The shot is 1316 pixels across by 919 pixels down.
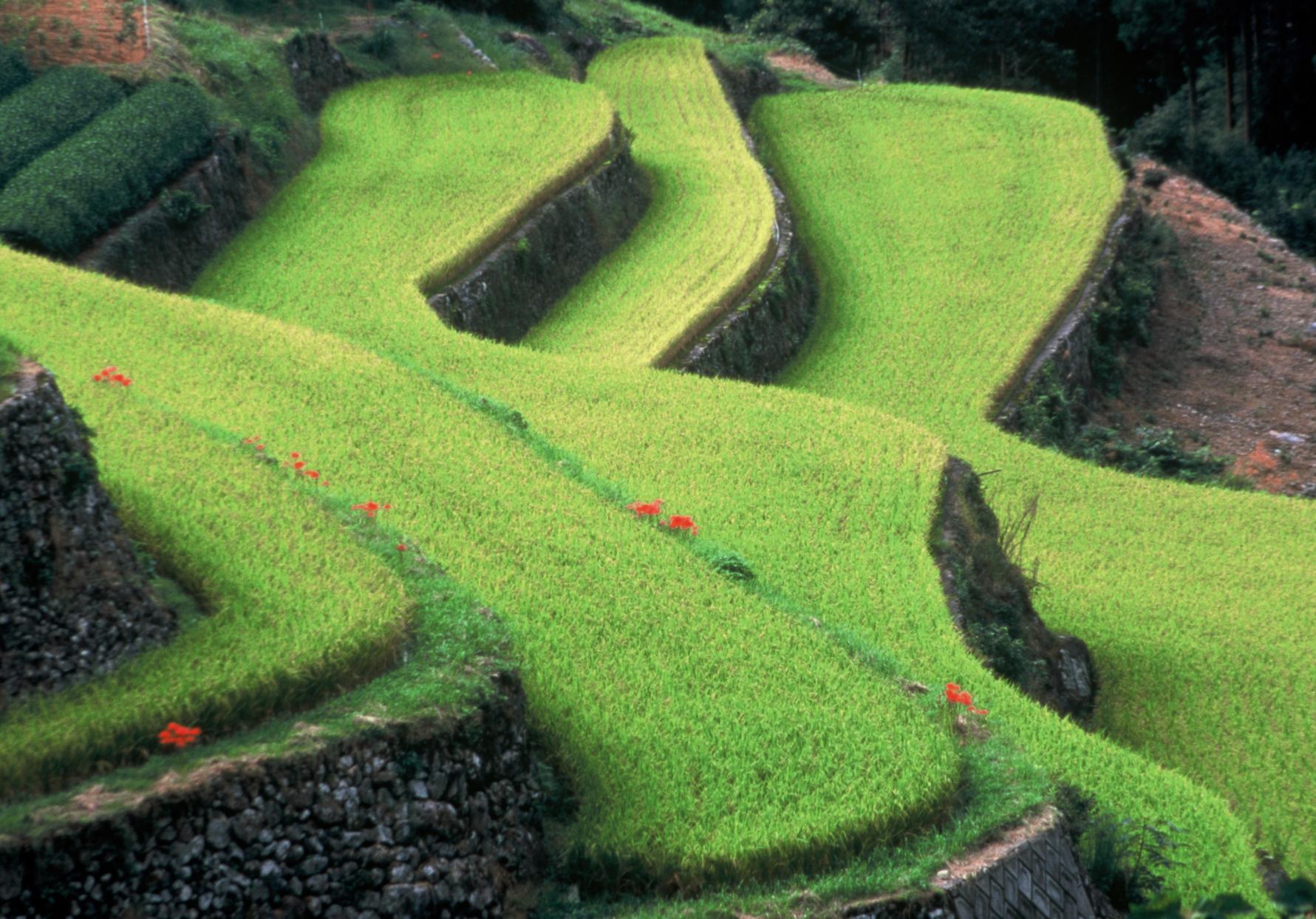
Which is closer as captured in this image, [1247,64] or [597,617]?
[597,617]

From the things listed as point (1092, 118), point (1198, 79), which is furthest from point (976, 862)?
point (1198, 79)

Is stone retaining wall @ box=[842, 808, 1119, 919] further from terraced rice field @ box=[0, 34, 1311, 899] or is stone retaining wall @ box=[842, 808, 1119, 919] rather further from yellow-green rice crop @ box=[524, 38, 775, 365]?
yellow-green rice crop @ box=[524, 38, 775, 365]

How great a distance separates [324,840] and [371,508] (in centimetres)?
311

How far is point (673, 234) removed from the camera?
20.6 metres

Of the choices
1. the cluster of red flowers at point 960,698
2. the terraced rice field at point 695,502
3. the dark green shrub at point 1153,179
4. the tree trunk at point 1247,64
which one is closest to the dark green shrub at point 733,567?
the terraced rice field at point 695,502

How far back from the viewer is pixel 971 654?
9633 mm

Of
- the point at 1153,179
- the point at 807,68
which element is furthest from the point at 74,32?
the point at 1153,179

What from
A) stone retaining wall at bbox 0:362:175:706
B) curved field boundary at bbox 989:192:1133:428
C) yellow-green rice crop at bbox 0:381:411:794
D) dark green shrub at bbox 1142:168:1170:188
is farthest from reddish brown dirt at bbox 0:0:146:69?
dark green shrub at bbox 1142:168:1170:188

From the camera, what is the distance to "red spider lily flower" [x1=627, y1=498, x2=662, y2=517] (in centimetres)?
978

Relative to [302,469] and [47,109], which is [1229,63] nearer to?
[47,109]

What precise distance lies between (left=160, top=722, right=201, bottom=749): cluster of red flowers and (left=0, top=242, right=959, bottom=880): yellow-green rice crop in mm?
313

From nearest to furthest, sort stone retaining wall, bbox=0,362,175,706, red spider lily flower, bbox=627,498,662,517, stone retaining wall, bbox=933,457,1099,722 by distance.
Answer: stone retaining wall, bbox=0,362,175,706
red spider lily flower, bbox=627,498,662,517
stone retaining wall, bbox=933,457,1099,722

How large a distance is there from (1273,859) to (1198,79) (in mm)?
33394

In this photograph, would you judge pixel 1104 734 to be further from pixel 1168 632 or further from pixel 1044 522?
pixel 1044 522
